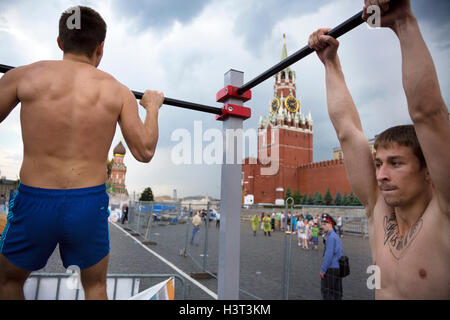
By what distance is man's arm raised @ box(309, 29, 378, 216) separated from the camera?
1.29 metres

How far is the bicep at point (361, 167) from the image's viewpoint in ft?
4.19

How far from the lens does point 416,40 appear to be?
38.5 inches

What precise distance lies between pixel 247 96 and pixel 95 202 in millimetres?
1563

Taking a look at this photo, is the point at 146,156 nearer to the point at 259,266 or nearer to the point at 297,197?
the point at 259,266

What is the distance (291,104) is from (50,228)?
65.1 metres

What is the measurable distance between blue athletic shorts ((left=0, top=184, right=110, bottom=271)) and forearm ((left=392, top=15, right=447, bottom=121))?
125 cm

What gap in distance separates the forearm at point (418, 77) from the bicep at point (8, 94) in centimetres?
152

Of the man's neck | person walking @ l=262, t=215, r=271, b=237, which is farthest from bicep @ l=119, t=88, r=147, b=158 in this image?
person walking @ l=262, t=215, r=271, b=237

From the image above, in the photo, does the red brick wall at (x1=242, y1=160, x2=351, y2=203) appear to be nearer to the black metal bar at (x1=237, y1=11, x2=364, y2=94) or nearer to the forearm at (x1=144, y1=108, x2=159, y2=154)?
the black metal bar at (x1=237, y1=11, x2=364, y2=94)

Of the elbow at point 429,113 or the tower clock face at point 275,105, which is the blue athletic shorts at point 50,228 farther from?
the tower clock face at point 275,105

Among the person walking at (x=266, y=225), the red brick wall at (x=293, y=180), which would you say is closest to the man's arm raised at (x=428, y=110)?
the person walking at (x=266, y=225)

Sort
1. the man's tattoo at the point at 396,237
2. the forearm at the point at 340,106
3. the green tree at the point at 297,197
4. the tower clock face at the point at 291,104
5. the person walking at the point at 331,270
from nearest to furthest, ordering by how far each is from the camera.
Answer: the man's tattoo at the point at 396,237
the forearm at the point at 340,106
the person walking at the point at 331,270
the green tree at the point at 297,197
the tower clock face at the point at 291,104

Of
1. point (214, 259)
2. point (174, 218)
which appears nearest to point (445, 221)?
point (214, 259)
